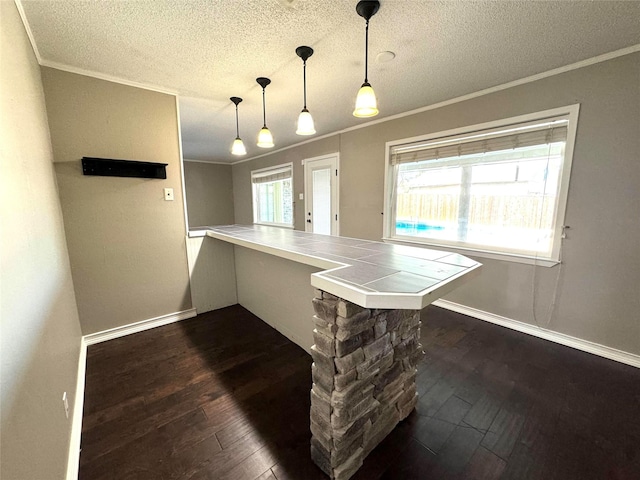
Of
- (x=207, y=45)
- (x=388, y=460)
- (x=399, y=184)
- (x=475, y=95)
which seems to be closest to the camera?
(x=388, y=460)

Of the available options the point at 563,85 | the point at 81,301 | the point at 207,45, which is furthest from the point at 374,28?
the point at 81,301

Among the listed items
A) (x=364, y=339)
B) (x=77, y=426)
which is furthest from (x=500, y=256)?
(x=77, y=426)

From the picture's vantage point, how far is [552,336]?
2.33 metres

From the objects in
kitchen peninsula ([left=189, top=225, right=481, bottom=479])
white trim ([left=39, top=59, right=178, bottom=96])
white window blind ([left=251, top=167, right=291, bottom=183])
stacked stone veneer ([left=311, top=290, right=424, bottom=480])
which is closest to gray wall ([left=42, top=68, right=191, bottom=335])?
white trim ([left=39, top=59, right=178, bottom=96])

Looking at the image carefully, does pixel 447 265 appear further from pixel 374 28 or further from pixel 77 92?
pixel 77 92

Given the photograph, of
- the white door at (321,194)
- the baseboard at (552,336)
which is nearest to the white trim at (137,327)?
the white door at (321,194)

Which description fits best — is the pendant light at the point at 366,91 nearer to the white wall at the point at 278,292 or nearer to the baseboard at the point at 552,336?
the white wall at the point at 278,292

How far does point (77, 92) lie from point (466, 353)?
386 cm

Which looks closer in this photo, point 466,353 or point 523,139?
point 466,353

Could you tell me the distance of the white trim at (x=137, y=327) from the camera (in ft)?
7.75

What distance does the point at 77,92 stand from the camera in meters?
2.12

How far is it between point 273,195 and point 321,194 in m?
1.69

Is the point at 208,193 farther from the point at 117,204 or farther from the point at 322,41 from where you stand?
the point at 322,41

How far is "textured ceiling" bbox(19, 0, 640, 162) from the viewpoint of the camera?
4.88ft
